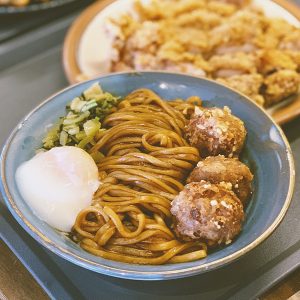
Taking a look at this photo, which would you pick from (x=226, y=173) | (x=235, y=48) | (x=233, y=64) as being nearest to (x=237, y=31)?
(x=235, y=48)

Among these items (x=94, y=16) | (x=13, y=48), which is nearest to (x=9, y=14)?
(x=13, y=48)

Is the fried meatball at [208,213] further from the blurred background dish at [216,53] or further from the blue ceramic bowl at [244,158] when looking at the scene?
the blurred background dish at [216,53]

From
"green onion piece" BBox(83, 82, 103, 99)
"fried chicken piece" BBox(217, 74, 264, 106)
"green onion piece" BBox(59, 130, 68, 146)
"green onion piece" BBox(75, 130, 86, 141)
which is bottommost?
"green onion piece" BBox(59, 130, 68, 146)

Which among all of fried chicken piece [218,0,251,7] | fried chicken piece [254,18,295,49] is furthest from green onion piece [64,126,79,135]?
fried chicken piece [218,0,251,7]

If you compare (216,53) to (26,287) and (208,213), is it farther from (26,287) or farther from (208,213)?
(26,287)

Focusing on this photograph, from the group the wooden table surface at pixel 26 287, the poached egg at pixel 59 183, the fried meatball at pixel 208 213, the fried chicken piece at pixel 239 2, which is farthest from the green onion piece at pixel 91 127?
the fried chicken piece at pixel 239 2

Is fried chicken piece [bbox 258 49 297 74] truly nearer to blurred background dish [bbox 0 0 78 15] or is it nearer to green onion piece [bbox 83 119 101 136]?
green onion piece [bbox 83 119 101 136]
